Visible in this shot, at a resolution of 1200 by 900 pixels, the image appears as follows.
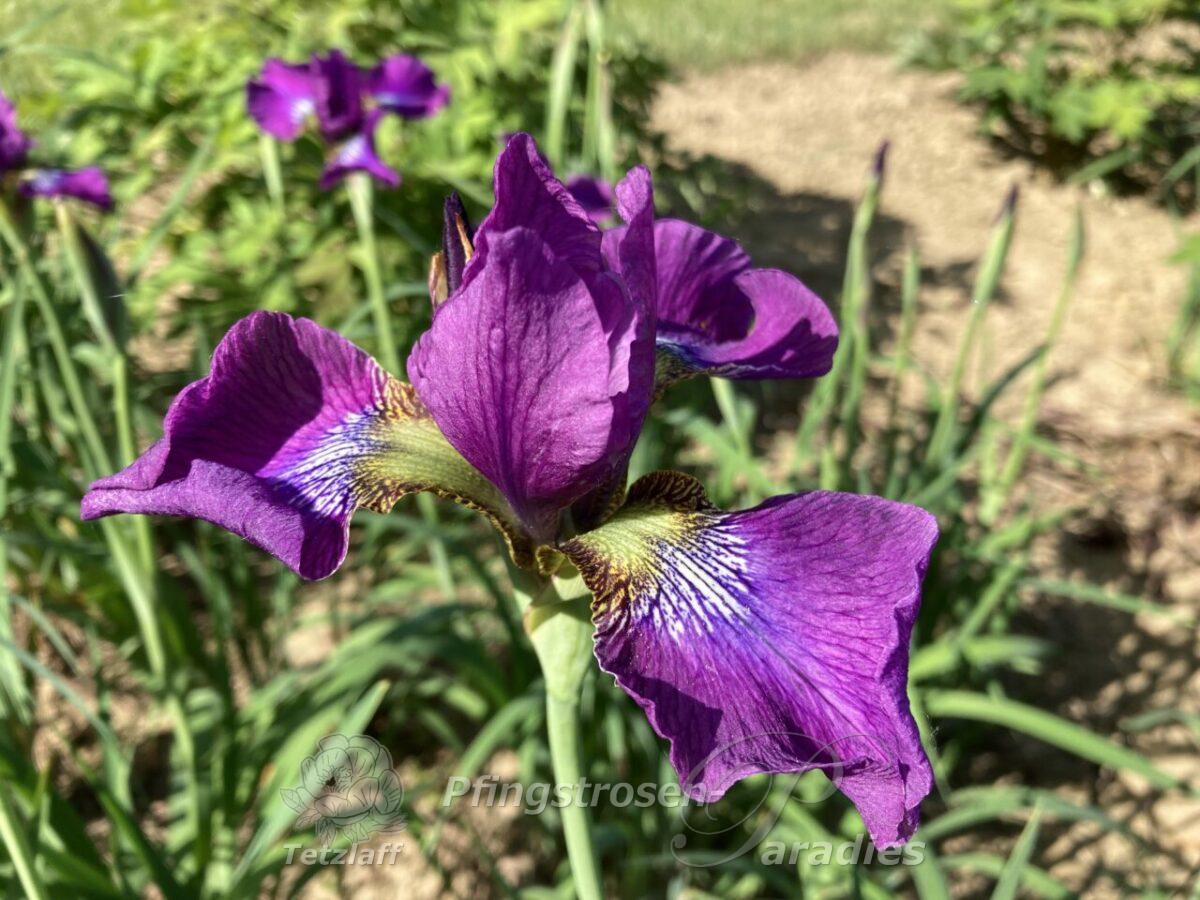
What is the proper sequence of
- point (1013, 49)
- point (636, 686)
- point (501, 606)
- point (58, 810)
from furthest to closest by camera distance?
→ point (1013, 49)
point (501, 606)
point (58, 810)
point (636, 686)

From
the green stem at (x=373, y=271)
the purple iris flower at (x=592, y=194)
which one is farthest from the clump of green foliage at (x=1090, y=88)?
the green stem at (x=373, y=271)

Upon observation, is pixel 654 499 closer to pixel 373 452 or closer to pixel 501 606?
pixel 373 452

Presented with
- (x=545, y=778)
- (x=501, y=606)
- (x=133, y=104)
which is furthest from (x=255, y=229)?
(x=545, y=778)

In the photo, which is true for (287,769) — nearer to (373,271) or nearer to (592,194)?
(373,271)

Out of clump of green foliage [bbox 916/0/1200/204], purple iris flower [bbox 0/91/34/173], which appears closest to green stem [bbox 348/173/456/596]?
purple iris flower [bbox 0/91/34/173]

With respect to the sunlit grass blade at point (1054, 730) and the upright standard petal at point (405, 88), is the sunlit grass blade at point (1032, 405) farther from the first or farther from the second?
the upright standard petal at point (405, 88)

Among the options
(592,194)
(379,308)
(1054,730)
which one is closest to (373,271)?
(379,308)
